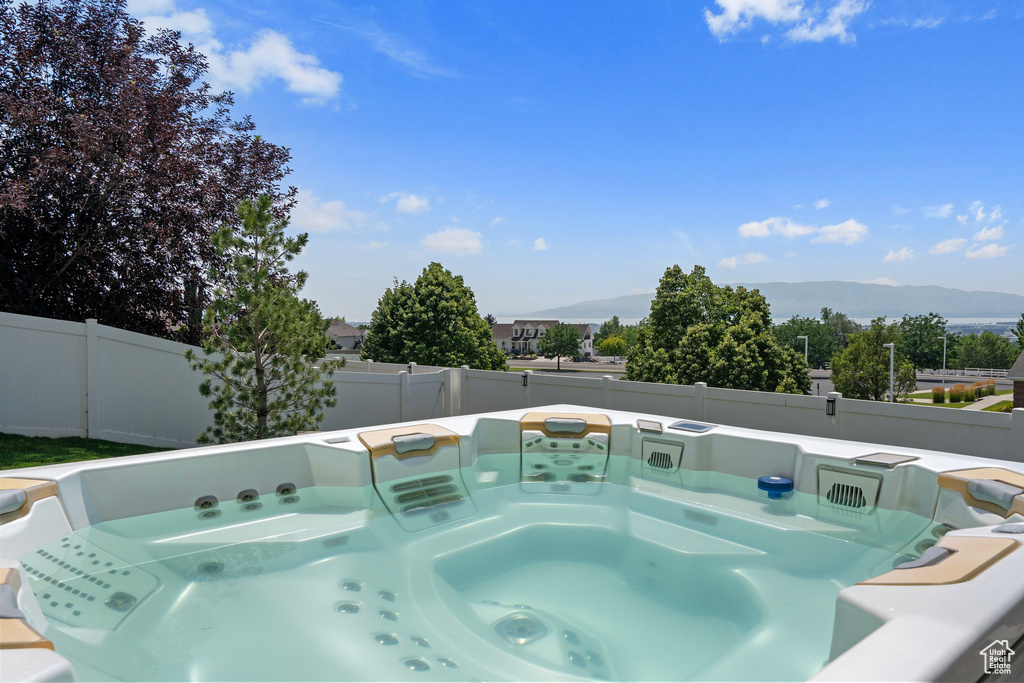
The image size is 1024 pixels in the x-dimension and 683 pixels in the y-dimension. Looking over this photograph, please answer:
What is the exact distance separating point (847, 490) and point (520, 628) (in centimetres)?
236

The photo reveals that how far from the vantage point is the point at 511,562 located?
2850 millimetres

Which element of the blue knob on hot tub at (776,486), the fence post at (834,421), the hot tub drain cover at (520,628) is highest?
the fence post at (834,421)

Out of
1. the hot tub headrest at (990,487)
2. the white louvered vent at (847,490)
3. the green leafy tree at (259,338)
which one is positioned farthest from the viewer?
the green leafy tree at (259,338)

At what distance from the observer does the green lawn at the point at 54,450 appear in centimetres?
497

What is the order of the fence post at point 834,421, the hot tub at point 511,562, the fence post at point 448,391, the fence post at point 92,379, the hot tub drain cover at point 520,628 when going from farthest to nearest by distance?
the fence post at point 448,391
the fence post at point 92,379
the fence post at point 834,421
the hot tub drain cover at point 520,628
the hot tub at point 511,562

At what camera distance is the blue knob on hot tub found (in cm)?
362

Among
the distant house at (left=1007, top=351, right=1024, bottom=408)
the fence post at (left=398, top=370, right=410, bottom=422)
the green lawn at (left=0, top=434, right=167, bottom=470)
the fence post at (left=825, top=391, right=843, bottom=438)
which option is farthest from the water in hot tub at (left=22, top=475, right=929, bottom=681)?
the distant house at (left=1007, top=351, right=1024, bottom=408)

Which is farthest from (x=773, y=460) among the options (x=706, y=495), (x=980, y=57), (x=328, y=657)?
(x=980, y=57)

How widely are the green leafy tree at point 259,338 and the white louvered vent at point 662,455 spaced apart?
3318 millimetres

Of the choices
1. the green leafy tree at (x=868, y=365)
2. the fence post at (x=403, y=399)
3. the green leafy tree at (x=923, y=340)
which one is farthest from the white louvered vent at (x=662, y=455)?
the green leafy tree at (x=923, y=340)

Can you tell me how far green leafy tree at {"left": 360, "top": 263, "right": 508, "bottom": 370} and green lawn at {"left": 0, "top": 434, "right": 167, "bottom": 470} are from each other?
1192 cm

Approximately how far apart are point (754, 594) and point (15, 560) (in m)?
3.05

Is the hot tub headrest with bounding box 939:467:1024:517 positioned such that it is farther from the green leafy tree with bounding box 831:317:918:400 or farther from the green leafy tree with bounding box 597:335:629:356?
the green leafy tree with bounding box 597:335:629:356

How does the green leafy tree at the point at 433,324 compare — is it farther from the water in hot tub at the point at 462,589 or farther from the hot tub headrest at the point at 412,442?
the water in hot tub at the point at 462,589
